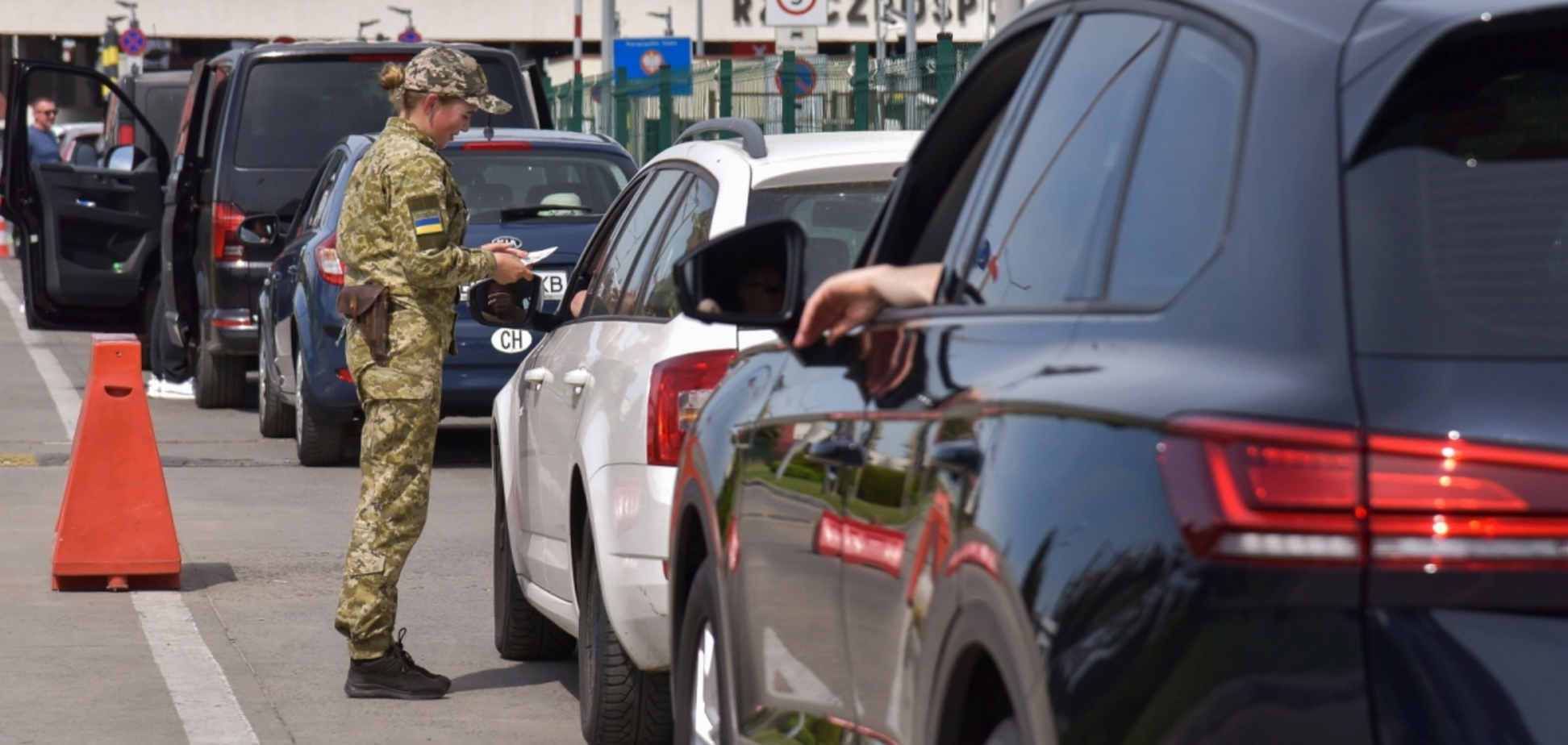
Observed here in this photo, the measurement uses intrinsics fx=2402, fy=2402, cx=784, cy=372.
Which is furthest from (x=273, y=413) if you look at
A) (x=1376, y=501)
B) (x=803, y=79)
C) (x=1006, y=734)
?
(x=1376, y=501)

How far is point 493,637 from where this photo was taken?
780 centimetres

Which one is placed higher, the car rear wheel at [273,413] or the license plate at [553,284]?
the license plate at [553,284]

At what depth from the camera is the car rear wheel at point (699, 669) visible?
4.26 metres

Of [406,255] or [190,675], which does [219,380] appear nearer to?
[190,675]

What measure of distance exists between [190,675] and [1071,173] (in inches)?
185

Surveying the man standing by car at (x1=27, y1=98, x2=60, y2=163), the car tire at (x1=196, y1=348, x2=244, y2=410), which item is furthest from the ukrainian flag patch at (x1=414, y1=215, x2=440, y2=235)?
the man standing by car at (x1=27, y1=98, x2=60, y2=163)

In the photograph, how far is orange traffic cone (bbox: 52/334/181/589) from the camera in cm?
844

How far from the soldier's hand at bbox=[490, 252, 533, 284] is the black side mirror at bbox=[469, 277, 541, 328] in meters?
0.04

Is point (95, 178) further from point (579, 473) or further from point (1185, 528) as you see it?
point (1185, 528)

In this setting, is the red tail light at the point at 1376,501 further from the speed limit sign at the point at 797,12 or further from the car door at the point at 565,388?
the speed limit sign at the point at 797,12

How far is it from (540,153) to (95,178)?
218 inches

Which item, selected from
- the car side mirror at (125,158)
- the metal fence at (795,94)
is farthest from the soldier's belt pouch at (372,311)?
the car side mirror at (125,158)

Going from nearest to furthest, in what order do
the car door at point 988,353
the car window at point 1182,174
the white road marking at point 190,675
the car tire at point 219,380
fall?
the car window at point 1182,174
the car door at point 988,353
the white road marking at point 190,675
the car tire at point 219,380

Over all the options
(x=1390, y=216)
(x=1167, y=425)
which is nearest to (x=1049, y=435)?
(x=1167, y=425)
